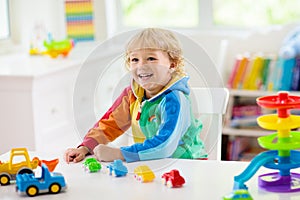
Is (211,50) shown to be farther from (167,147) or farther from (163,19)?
(167,147)

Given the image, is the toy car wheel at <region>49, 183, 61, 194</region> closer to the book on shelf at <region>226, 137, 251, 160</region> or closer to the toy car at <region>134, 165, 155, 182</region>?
the toy car at <region>134, 165, 155, 182</region>

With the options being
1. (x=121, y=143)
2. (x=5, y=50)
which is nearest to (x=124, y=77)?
(x=121, y=143)

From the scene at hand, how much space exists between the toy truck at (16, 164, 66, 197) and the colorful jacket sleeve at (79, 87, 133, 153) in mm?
269

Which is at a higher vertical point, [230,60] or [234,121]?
[230,60]

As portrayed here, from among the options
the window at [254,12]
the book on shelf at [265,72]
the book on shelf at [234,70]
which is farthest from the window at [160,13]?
the book on shelf at [265,72]

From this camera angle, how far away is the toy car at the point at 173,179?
55.0 inches

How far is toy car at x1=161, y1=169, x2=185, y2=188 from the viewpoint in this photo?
140 centimetres

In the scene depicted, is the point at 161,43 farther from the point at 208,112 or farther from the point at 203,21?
the point at 203,21

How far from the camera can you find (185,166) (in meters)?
1.54

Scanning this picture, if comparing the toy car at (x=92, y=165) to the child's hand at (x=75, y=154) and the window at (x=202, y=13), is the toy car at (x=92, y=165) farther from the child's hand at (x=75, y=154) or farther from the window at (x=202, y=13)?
the window at (x=202, y=13)

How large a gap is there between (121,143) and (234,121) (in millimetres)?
2091

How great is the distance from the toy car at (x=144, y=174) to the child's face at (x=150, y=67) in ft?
0.65

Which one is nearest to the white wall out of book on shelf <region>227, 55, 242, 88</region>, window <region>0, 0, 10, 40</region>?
window <region>0, 0, 10, 40</region>

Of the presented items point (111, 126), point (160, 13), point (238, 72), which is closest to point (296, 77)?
point (238, 72)
